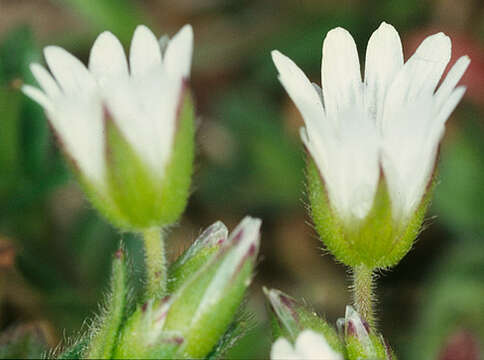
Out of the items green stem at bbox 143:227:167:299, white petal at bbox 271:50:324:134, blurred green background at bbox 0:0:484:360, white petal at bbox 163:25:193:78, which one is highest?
white petal at bbox 163:25:193:78

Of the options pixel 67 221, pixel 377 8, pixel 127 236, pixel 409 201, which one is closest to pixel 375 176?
pixel 409 201

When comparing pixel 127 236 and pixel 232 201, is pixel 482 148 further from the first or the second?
pixel 127 236

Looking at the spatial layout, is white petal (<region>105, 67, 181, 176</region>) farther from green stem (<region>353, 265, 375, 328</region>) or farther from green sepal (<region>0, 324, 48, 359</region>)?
green sepal (<region>0, 324, 48, 359</region>)

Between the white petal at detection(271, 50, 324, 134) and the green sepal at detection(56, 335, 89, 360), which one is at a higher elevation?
the white petal at detection(271, 50, 324, 134)

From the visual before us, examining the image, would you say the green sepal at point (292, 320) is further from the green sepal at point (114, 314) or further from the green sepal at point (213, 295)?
the green sepal at point (114, 314)

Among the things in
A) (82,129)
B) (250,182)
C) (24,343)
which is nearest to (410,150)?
(82,129)

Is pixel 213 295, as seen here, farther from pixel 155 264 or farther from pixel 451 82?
pixel 451 82

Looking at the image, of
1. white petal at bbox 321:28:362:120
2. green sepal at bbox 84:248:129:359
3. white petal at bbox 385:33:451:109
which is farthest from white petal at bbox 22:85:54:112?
white petal at bbox 385:33:451:109
